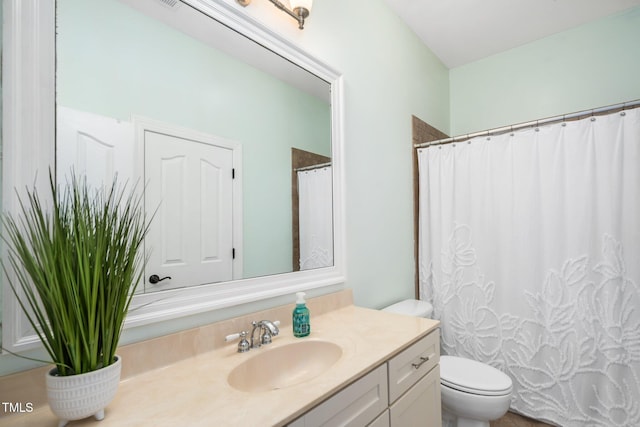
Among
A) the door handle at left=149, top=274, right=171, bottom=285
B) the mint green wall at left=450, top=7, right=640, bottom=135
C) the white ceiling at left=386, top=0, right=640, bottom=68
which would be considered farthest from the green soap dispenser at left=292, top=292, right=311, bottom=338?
the mint green wall at left=450, top=7, right=640, bottom=135

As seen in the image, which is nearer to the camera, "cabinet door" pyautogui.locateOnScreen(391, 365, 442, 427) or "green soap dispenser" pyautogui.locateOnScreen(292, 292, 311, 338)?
"cabinet door" pyautogui.locateOnScreen(391, 365, 442, 427)

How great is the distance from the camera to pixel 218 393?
2.50ft

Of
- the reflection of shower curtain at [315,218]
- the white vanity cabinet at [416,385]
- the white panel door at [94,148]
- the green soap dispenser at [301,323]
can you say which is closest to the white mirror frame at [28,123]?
the white panel door at [94,148]

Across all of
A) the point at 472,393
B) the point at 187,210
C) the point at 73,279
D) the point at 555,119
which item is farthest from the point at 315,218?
the point at 555,119

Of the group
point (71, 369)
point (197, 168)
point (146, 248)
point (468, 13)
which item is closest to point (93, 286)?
point (71, 369)

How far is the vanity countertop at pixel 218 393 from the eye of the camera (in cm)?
65

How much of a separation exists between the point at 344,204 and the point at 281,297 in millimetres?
579

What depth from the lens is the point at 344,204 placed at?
1588 millimetres

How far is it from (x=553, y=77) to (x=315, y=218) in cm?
231

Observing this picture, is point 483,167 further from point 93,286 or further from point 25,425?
point 25,425

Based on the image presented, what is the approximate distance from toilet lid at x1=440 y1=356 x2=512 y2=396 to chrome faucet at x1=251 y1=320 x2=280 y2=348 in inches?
38.9

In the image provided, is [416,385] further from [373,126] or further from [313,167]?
[373,126]

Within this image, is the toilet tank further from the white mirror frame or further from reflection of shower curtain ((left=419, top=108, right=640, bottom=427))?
the white mirror frame

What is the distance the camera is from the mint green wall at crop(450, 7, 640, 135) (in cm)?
214
